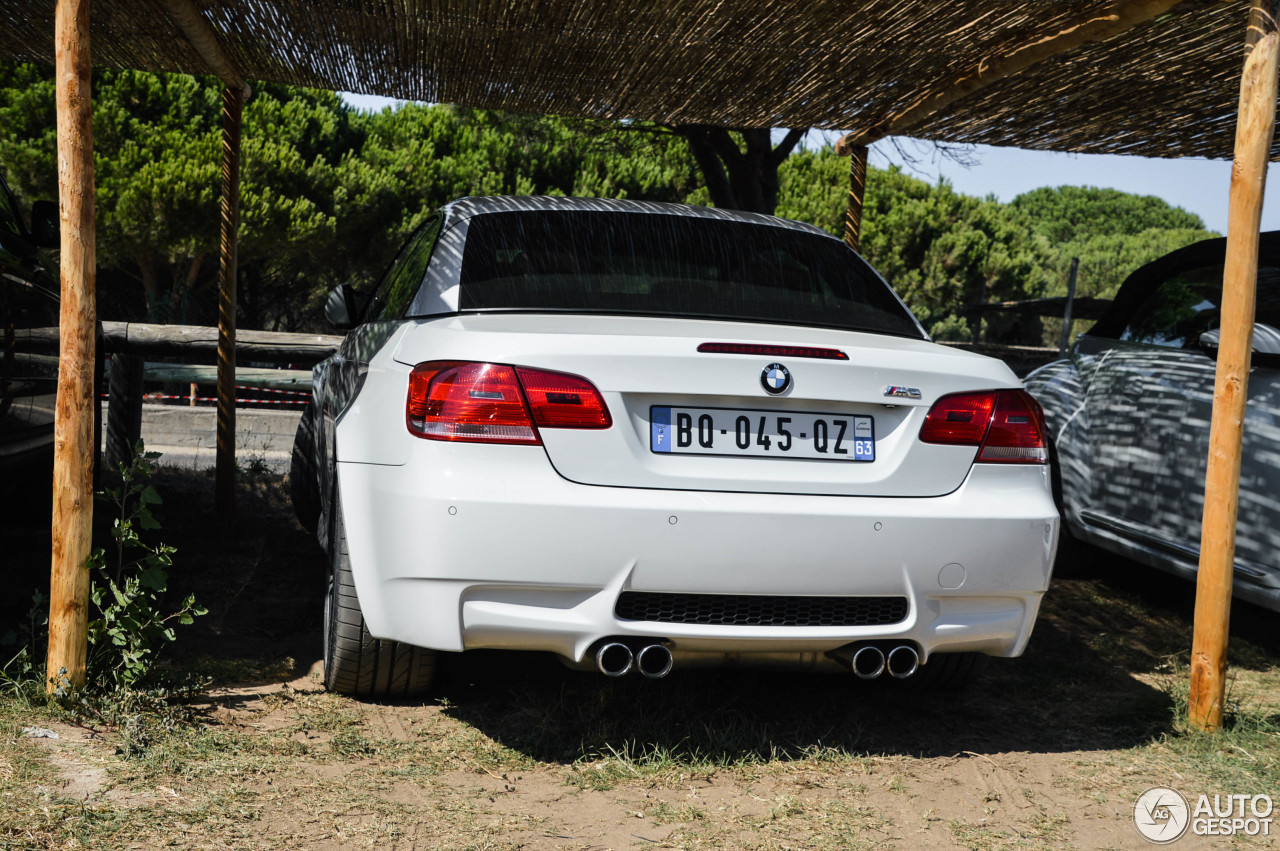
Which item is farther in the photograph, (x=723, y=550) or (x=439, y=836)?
(x=723, y=550)

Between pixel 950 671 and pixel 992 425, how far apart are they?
1.14 metres

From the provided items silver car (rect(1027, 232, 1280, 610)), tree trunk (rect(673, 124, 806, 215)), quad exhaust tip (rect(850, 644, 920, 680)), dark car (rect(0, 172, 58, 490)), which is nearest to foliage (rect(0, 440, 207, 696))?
dark car (rect(0, 172, 58, 490))

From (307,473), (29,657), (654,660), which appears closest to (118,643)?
(29,657)

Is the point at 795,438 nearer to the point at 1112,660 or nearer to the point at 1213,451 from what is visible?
the point at 1213,451

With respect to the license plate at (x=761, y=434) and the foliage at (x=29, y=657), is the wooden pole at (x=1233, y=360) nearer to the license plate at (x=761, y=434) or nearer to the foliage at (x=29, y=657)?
the license plate at (x=761, y=434)

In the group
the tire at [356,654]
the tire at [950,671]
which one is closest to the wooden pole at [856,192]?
the tire at [950,671]

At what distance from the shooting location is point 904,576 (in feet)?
9.80

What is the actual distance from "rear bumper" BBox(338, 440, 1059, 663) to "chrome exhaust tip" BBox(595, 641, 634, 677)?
0.15ft

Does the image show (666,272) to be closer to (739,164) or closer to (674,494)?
(674,494)

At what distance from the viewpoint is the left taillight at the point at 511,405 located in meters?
2.81

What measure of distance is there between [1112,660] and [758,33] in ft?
10.3

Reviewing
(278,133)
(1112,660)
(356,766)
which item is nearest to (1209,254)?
(1112,660)

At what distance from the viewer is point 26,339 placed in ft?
13.3

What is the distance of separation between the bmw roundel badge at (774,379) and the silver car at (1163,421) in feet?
8.05
